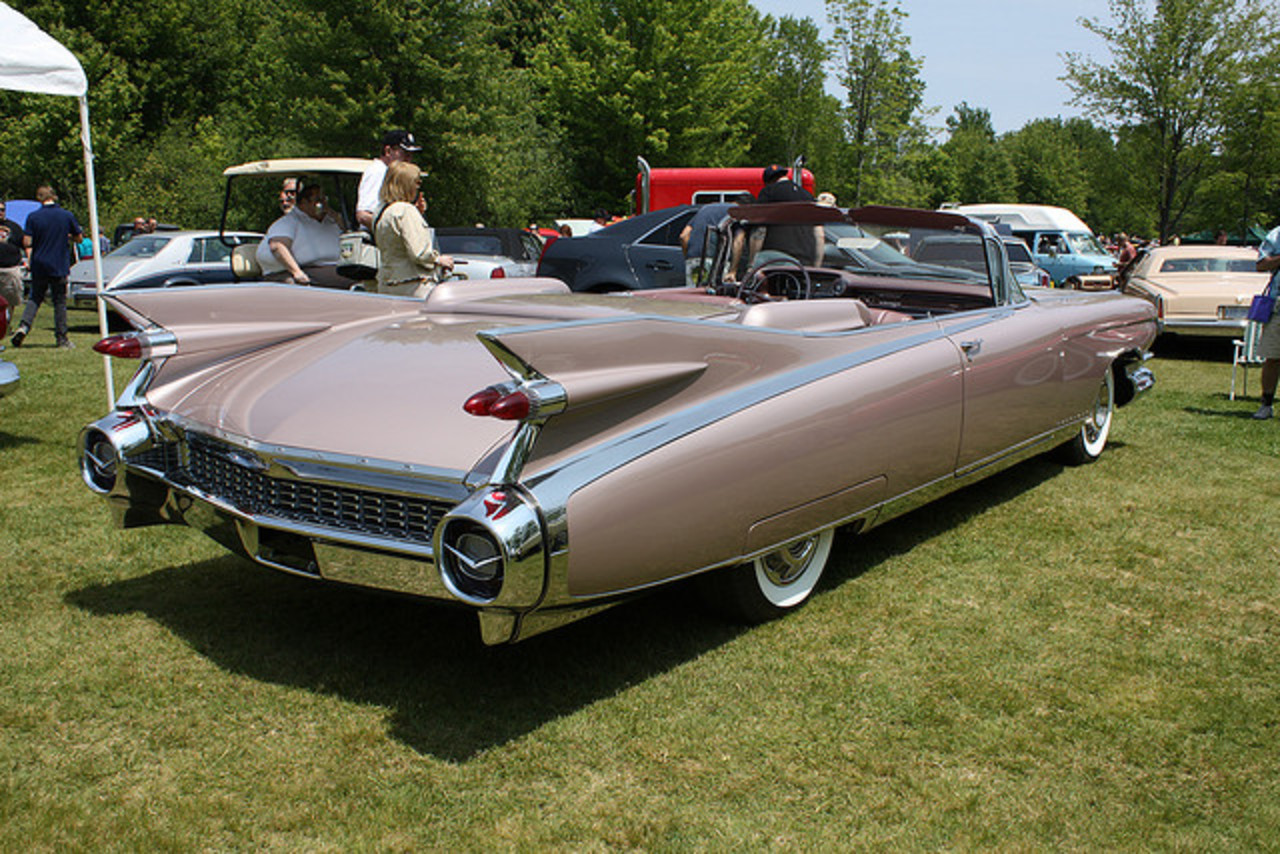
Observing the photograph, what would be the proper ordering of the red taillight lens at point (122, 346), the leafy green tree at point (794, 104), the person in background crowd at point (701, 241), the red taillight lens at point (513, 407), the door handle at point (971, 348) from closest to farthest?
the red taillight lens at point (513, 407)
the red taillight lens at point (122, 346)
the door handle at point (971, 348)
the person in background crowd at point (701, 241)
the leafy green tree at point (794, 104)

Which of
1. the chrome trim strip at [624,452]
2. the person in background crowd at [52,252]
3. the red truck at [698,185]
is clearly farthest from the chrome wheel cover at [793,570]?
the red truck at [698,185]

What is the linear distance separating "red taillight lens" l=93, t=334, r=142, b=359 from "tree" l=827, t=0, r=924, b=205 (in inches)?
924

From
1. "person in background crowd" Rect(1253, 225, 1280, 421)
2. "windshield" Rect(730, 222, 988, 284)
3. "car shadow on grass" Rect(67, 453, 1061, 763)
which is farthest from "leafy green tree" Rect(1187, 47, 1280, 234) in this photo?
"car shadow on grass" Rect(67, 453, 1061, 763)

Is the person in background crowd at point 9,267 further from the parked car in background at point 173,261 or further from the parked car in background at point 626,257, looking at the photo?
the parked car in background at point 626,257

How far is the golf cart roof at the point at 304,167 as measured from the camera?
322 inches

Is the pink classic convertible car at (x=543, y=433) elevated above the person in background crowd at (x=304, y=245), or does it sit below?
below

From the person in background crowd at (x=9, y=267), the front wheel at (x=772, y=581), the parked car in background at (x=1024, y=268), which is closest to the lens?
the front wheel at (x=772, y=581)

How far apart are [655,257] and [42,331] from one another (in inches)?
325

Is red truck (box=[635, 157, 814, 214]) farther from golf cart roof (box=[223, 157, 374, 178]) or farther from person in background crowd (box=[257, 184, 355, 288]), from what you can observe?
person in background crowd (box=[257, 184, 355, 288])

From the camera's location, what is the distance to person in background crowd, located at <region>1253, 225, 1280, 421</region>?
6.78 m

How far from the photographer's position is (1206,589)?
3.70m

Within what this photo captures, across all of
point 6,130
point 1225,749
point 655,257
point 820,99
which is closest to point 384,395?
point 1225,749

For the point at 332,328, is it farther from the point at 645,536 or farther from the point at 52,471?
the point at 52,471

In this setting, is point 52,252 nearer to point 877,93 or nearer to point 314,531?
point 314,531
